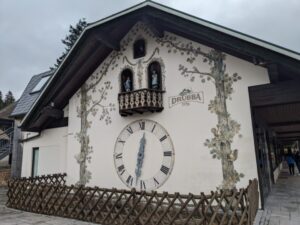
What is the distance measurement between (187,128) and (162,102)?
1184 millimetres

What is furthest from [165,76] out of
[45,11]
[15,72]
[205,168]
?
[15,72]

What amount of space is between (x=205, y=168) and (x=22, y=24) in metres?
22.4

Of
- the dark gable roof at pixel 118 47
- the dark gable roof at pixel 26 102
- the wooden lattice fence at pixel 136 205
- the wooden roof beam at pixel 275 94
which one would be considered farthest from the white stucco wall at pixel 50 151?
the wooden roof beam at pixel 275 94

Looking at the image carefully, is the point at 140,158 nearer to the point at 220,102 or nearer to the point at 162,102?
the point at 162,102

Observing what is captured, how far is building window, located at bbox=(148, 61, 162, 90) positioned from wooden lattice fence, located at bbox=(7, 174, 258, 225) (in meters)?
3.48

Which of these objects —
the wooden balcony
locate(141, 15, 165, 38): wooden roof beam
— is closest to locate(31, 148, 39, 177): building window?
the wooden balcony

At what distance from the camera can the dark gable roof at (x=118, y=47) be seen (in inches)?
230

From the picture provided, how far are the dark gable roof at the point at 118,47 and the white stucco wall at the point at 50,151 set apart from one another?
Result: 0.57m

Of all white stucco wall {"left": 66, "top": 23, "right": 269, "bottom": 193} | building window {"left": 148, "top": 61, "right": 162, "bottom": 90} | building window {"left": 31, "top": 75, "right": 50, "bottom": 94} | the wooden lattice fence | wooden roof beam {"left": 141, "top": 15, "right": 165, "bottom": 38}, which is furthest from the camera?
building window {"left": 31, "top": 75, "right": 50, "bottom": 94}

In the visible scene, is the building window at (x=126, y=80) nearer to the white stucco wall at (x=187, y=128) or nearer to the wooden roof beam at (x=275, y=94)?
the white stucco wall at (x=187, y=128)

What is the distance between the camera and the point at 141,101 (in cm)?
747

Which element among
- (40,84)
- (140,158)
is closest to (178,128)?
(140,158)

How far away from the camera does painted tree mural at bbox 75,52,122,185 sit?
9.09m

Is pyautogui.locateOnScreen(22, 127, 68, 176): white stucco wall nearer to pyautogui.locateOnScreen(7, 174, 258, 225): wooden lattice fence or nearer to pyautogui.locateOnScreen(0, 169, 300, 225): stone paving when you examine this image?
pyautogui.locateOnScreen(7, 174, 258, 225): wooden lattice fence
